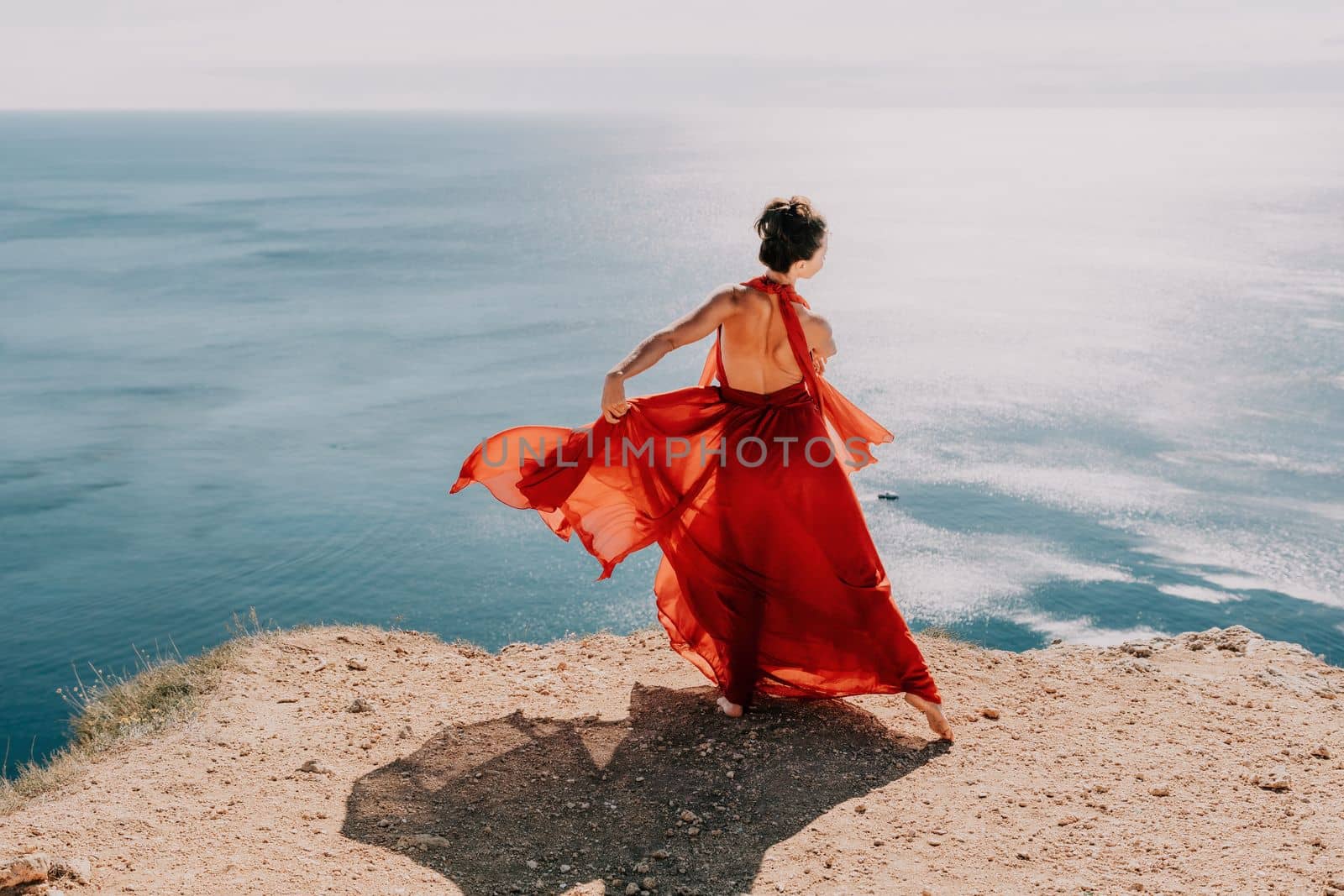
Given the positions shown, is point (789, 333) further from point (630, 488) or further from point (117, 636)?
point (117, 636)

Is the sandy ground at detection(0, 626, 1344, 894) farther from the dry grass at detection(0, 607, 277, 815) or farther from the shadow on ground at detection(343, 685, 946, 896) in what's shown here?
the dry grass at detection(0, 607, 277, 815)

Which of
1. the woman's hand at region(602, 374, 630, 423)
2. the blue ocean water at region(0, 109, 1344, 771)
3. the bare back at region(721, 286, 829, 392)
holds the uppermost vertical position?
the bare back at region(721, 286, 829, 392)

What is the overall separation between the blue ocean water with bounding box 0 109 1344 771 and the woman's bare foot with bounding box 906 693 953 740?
82.5ft

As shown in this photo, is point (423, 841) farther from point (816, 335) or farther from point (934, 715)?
point (816, 335)

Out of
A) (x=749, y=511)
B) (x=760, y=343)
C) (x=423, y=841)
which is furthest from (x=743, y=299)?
(x=423, y=841)

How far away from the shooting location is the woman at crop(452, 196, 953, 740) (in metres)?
5.46

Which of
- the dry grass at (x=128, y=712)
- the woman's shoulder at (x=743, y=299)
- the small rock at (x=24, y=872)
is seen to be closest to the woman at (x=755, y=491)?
the woman's shoulder at (x=743, y=299)

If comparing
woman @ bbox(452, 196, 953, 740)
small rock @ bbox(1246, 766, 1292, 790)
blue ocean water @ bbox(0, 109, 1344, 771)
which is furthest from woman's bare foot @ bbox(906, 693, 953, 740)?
blue ocean water @ bbox(0, 109, 1344, 771)

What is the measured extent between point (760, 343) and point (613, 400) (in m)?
0.82

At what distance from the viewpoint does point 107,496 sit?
4212cm

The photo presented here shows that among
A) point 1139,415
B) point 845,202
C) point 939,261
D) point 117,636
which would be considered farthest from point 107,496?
point 845,202

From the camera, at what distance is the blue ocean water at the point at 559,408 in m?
33.9

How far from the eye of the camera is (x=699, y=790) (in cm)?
521

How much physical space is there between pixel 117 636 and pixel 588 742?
2999cm
